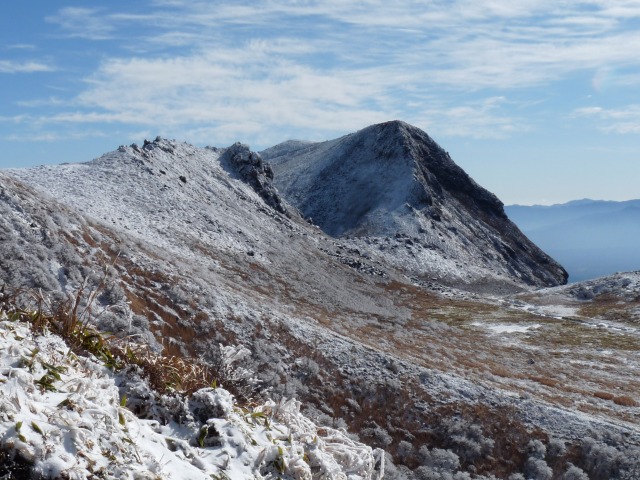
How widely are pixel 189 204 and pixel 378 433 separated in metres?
49.3

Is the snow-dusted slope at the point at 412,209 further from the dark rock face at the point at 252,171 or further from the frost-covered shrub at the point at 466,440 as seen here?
the frost-covered shrub at the point at 466,440

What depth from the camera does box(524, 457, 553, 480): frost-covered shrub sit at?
71.3ft

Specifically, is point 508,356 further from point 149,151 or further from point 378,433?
point 149,151

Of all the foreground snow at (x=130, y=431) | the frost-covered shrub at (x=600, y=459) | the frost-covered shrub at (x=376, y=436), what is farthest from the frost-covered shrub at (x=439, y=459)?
the foreground snow at (x=130, y=431)

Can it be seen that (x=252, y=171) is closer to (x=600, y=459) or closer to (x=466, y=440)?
(x=466, y=440)

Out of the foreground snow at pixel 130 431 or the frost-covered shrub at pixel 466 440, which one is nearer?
the foreground snow at pixel 130 431

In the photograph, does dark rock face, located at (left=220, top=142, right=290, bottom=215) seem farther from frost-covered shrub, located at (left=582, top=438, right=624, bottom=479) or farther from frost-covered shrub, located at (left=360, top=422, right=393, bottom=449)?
frost-covered shrub, located at (left=582, top=438, right=624, bottom=479)

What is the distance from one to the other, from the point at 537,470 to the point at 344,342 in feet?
35.0

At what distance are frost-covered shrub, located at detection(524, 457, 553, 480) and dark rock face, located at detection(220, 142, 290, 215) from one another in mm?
72991

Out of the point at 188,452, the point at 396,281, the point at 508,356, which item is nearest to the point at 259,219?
the point at 396,281

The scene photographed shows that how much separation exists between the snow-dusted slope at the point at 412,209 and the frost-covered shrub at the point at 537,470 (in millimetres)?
73762

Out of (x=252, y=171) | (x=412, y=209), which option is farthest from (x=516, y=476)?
(x=412, y=209)

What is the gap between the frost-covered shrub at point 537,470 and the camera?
21734mm

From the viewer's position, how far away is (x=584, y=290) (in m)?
89.6
